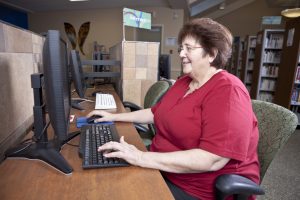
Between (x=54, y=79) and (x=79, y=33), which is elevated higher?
(x=79, y=33)

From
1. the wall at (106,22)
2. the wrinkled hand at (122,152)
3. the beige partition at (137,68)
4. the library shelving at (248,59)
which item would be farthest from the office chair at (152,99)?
the wall at (106,22)

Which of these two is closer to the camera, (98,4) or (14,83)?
(14,83)

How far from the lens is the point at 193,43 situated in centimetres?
102

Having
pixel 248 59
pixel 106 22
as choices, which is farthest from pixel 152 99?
pixel 106 22

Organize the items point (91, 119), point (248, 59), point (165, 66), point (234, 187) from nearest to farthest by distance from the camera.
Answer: point (234, 187) → point (91, 119) → point (165, 66) → point (248, 59)

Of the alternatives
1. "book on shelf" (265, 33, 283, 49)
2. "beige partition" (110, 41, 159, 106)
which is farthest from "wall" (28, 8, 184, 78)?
"beige partition" (110, 41, 159, 106)

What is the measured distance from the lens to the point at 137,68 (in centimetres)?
234

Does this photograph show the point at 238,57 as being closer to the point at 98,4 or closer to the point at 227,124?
the point at 98,4

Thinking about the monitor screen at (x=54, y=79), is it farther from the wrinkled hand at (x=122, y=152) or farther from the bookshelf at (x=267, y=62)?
the bookshelf at (x=267, y=62)

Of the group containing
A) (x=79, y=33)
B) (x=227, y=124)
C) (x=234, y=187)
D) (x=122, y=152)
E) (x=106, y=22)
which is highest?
(x=106, y=22)

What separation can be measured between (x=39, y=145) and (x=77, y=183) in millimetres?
276

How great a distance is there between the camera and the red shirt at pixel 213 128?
0.81 metres

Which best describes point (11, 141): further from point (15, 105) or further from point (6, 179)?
point (6, 179)

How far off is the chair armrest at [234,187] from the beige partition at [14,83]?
83 centimetres
